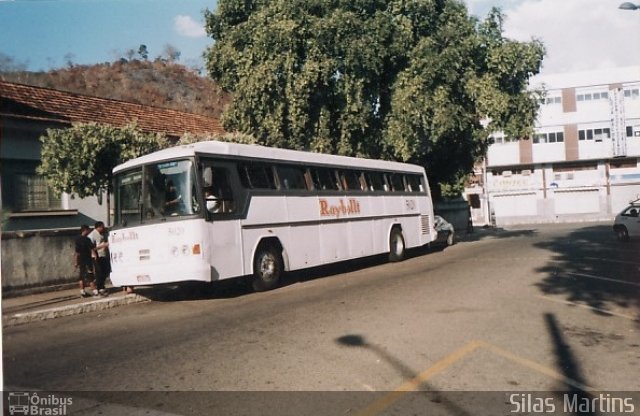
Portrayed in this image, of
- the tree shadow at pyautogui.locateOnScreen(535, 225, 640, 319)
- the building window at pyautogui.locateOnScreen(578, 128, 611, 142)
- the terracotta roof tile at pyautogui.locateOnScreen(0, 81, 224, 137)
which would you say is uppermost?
the building window at pyautogui.locateOnScreen(578, 128, 611, 142)

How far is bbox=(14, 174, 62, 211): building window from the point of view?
15.3 metres

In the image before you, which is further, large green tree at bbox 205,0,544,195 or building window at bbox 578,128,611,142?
building window at bbox 578,128,611,142

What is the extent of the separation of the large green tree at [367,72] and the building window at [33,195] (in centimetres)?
605

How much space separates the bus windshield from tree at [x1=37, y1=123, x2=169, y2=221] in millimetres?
2537

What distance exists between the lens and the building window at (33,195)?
1534 cm

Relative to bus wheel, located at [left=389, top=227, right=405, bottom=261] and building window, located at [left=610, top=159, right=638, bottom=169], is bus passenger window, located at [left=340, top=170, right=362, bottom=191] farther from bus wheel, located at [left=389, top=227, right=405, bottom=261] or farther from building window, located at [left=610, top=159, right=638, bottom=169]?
building window, located at [left=610, top=159, right=638, bottom=169]

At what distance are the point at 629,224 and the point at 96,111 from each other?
66.1 feet

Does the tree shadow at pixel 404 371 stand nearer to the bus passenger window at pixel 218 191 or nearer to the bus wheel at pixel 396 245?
the bus passenger window at pixel 218 191

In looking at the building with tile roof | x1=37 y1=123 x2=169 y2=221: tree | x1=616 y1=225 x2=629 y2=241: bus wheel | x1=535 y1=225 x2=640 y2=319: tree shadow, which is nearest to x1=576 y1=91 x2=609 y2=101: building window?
x1=616 y1=225 x2=629 y2=241: bus wheel

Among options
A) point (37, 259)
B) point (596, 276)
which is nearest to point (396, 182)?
point (596, 276)

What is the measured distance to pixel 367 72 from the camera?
17.1 m

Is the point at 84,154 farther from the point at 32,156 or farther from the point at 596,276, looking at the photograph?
the point at 596,276

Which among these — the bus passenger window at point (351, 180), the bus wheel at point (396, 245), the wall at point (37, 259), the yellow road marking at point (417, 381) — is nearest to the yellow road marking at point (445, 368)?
the yellow road marking at point (417, 381)

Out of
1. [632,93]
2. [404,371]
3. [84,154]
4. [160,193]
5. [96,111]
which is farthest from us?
[632,93]
